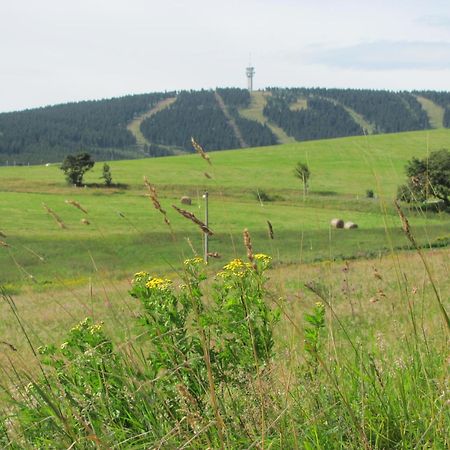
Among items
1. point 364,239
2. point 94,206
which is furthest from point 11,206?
point 364,239

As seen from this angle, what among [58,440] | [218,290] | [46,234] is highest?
[218,290]

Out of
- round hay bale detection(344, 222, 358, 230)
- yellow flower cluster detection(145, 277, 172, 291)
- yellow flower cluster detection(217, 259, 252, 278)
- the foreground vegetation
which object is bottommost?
round hay bale detection(344, 222, 358, 230)

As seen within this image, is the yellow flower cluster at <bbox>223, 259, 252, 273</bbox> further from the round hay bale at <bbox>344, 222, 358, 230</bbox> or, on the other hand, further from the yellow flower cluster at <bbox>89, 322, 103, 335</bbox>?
the round hay bale at <bbox>344, 222, 358, 230</bbox>

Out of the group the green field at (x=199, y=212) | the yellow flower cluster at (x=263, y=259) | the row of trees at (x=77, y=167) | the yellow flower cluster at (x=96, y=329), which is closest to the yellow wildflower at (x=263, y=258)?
the yellow flower cluster at (x=263, y=259)

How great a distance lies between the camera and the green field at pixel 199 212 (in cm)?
4497

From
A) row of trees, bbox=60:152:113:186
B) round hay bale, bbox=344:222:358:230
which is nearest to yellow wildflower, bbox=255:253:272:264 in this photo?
round hay bale, bbox=344:222:358:230

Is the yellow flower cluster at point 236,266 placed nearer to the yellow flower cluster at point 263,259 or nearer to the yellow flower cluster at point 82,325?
the yellow flower cluster at point 263,259

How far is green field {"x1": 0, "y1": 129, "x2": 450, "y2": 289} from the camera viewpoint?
45.0 m

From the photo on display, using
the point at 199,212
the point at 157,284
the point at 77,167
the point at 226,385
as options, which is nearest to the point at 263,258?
the point at 157,284

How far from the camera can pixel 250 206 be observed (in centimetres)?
7525

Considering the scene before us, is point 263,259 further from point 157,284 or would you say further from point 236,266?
point 157,284

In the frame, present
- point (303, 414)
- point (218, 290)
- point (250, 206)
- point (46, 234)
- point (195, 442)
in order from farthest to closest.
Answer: point (250, 206) → point (46, 234) → point (218, 290) → point (303, 414) → point (195, 442)

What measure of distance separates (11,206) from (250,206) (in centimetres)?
2658

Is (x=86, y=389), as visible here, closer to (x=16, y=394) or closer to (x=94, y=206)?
(x=16, y=394)
